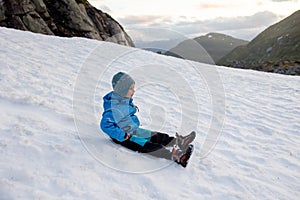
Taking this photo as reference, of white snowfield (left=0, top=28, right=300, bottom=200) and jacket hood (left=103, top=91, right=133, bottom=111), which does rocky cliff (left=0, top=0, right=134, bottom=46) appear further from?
jacket hood (left=103, top=91, right=133, bottom=111)

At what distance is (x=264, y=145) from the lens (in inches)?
263

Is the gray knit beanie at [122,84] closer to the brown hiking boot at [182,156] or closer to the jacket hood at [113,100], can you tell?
the jacket hood at [113,100]

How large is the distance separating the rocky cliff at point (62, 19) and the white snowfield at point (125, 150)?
13.5 meters

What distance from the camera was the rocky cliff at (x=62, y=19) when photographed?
945 inches

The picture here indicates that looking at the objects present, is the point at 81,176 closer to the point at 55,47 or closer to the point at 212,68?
the point at 55,47

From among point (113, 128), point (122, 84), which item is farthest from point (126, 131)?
point (122, 84)

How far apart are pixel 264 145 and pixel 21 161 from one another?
17.9 feet

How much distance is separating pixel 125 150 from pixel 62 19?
88.1ft

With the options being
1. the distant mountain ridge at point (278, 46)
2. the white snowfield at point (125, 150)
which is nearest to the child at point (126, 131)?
the white snowfield at point (125, 150)

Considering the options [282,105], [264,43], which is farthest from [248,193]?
[264,43]

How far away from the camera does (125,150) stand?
494cm

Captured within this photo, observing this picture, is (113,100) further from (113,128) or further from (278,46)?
(278,46)

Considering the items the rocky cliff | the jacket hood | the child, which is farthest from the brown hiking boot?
the rocky cliff

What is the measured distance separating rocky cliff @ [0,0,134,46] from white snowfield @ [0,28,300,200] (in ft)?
44.4
